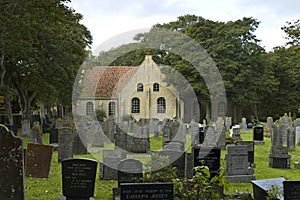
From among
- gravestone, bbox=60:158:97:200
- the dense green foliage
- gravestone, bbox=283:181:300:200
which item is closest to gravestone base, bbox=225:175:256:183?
gravestone, bbox=283:181:300:200

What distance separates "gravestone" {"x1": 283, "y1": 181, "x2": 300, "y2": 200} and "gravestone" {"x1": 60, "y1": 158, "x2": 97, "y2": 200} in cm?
382

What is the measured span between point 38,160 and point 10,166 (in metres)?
5.23

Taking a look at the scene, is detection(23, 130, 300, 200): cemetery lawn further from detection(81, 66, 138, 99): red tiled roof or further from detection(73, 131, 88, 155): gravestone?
detection(81, 66, 138, 99): red tiled roof

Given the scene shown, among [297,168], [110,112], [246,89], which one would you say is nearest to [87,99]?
[110,112]

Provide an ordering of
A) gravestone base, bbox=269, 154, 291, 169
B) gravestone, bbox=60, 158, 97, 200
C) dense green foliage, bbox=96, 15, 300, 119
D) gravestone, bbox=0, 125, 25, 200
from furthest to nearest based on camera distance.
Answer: dense green foliage, bbox=96, 15, 300, 119 < gravestone base, bbox=269, 154, 291, 169 < gravestone, bbox=60, 158, 97, 200 < gravestone, bbox=0, 125, 25, 200

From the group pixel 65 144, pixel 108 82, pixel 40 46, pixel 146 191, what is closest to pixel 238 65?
pixel 108 82

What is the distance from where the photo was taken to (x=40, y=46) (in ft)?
78.0

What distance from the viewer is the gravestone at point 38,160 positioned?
11.7m

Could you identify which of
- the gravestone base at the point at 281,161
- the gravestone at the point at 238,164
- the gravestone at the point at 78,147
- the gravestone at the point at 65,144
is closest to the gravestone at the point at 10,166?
the gravestone at the point at 238,164

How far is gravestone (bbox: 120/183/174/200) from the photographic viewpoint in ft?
23.0

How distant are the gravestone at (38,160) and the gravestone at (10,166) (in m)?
5.03

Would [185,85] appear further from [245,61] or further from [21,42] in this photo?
[21,42]

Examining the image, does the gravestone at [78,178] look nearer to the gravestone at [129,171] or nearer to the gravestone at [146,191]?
the gravestone at [129,171]

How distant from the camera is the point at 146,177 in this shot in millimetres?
9141
